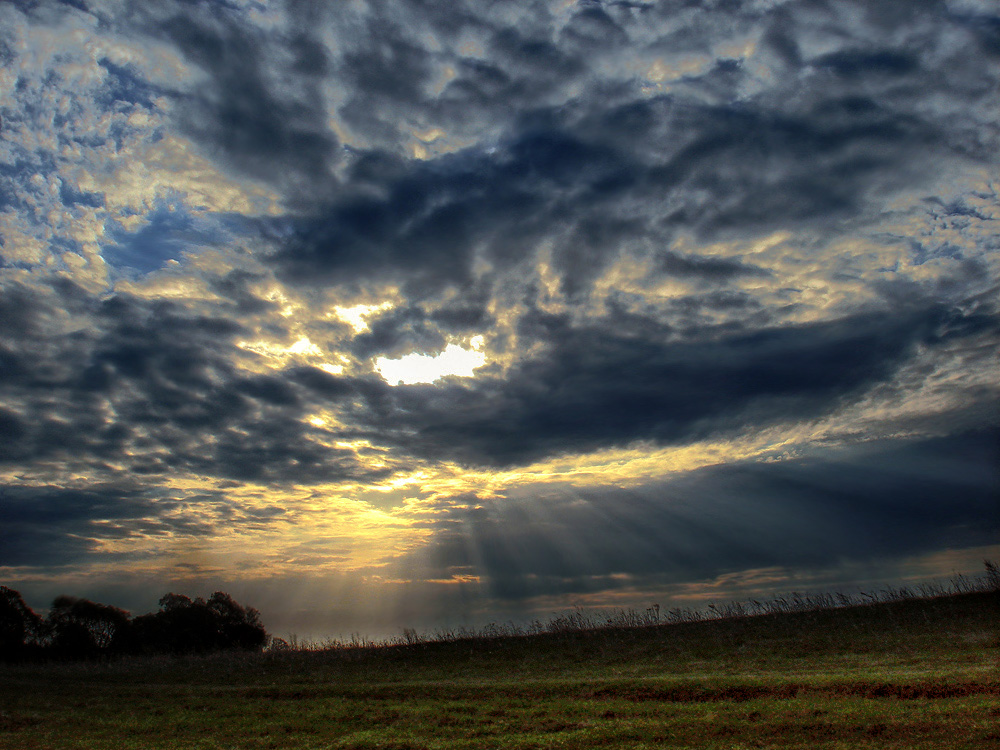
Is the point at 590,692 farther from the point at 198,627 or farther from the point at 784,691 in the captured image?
the point at 198,627

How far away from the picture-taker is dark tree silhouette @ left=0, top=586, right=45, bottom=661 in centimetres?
7012

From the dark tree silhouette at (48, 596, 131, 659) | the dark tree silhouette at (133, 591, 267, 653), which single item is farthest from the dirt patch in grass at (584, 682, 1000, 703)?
the dark tree silhouette at (48, 596, 131, 659)

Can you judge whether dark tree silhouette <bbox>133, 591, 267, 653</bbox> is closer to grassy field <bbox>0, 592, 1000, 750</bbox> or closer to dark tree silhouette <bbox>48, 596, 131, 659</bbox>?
dark tree silhouette <bbox>48, 596, 131, 659</bbox>

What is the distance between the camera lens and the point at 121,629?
79.7 meters

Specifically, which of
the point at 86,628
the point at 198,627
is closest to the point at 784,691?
the point at 198,627

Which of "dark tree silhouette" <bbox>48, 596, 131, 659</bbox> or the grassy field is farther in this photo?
"dark tree silhouette" <bbox>48, 596, 131, 659</bbox>

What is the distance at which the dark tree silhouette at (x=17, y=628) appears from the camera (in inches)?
2761

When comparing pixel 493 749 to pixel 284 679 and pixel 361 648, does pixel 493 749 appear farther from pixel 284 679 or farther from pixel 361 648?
pixel 361 648

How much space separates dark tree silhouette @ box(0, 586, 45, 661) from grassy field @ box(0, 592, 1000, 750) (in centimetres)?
3499

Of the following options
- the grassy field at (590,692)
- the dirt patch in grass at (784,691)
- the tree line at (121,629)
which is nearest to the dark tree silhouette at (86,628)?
the tree line at (121,629)

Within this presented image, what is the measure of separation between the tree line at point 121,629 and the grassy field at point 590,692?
35.5 metres

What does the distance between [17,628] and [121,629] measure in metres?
11.5

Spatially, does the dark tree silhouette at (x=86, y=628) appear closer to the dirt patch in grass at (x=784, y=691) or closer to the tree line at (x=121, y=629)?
the tree line at (x=121, y=629)

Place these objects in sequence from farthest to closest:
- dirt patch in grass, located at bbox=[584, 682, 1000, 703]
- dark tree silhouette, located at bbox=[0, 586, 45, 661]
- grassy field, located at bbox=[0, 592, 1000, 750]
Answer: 1. dark tree silhouette, located at bbox=[0, 586, 45, 661]
2. dirt patch in grass, located at bbox=[584, 682, 1000, 703]
3. grassy field, located at bbox=[0, 592, 1000, 750]
